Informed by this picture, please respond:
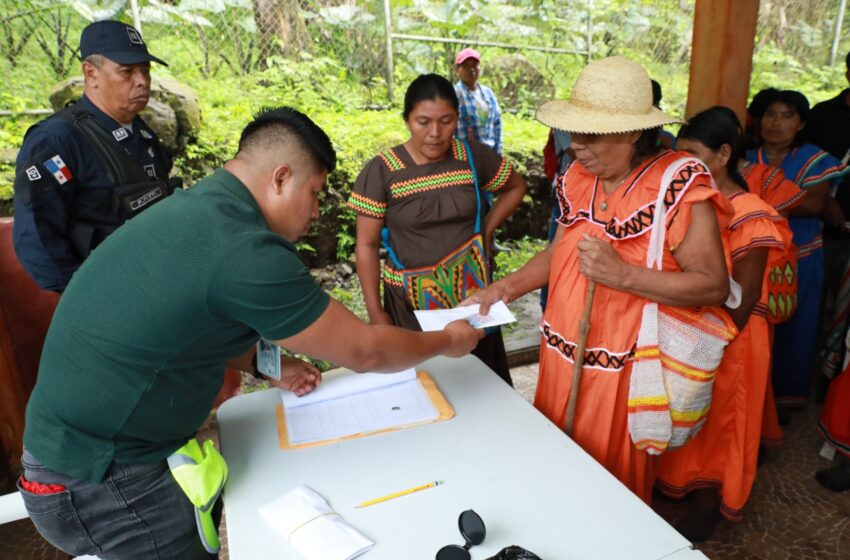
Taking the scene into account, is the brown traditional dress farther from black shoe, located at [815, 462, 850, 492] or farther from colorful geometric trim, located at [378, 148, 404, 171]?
black shoe, located at [815, 462, 850, 492]

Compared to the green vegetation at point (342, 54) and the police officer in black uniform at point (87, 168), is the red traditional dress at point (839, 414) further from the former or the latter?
the green vegetation at point (342, 54)

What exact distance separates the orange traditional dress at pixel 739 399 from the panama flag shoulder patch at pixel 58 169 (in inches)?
96.8

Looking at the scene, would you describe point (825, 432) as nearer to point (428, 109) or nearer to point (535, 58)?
point (428, 109)

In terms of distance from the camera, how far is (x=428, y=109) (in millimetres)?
2248

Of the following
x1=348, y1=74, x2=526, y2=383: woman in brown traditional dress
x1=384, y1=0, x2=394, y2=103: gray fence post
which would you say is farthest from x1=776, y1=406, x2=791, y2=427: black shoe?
x1=384, y1=0, x2=394, y2=103: gray fence post

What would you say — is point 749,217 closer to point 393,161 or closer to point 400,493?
point 393,161

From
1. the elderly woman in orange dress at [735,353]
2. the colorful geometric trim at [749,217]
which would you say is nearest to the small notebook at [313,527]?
the elderly woman in orange dress at [735,353]

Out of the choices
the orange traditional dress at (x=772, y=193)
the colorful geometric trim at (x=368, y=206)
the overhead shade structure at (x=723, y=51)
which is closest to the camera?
the colorful geometric trim at (x=368, y=206)

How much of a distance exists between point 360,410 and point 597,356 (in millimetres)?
725

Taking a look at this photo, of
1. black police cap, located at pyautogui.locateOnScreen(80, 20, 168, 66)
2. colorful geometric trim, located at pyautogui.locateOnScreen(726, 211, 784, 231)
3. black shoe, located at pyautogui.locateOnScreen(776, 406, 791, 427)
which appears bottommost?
black shoe, located at pyautogui.locateOnScreen(776, 406, 791, 427)

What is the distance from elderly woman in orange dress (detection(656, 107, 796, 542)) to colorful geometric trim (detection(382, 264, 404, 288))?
122 centimetres

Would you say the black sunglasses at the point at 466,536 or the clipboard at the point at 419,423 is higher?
the black sunglasses at the point at 466,536

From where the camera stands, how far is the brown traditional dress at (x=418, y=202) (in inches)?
90.3

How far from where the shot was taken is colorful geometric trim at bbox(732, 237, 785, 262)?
2.01 m
